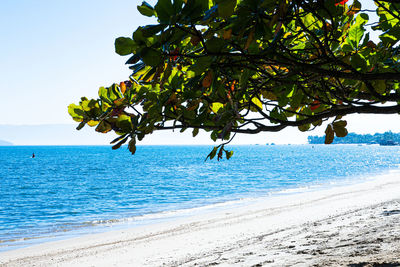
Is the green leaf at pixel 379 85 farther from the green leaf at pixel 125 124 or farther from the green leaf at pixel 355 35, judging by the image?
the green leaf at pixel 125 124

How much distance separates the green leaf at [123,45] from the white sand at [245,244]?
4036 mm

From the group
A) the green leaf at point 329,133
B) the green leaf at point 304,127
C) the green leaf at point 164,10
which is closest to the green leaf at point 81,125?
the green leaf at point 164,10

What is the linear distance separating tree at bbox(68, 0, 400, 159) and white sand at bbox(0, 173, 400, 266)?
110 inches

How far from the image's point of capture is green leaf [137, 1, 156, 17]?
46.2 inches

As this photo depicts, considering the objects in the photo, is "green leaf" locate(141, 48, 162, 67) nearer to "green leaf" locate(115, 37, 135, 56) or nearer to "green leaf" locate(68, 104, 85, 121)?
"green leaf" locate(115, 37, 135, 56)

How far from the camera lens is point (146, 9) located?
1183 millimetres

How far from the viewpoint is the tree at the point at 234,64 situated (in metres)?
1.25

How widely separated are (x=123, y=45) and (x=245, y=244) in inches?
309

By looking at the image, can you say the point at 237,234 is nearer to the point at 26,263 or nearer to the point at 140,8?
the point at 26,263

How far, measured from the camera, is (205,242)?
10.0 metres

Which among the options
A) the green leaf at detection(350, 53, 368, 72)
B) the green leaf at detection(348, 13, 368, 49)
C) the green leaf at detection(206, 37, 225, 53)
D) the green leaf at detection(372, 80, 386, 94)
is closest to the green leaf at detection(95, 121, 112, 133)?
the green leaf at detection(206, 37, 225, 53)

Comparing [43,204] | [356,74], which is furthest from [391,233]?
[43,204]

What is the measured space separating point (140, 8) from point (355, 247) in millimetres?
5597

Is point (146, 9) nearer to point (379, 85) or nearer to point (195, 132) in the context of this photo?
point (195, 132)
